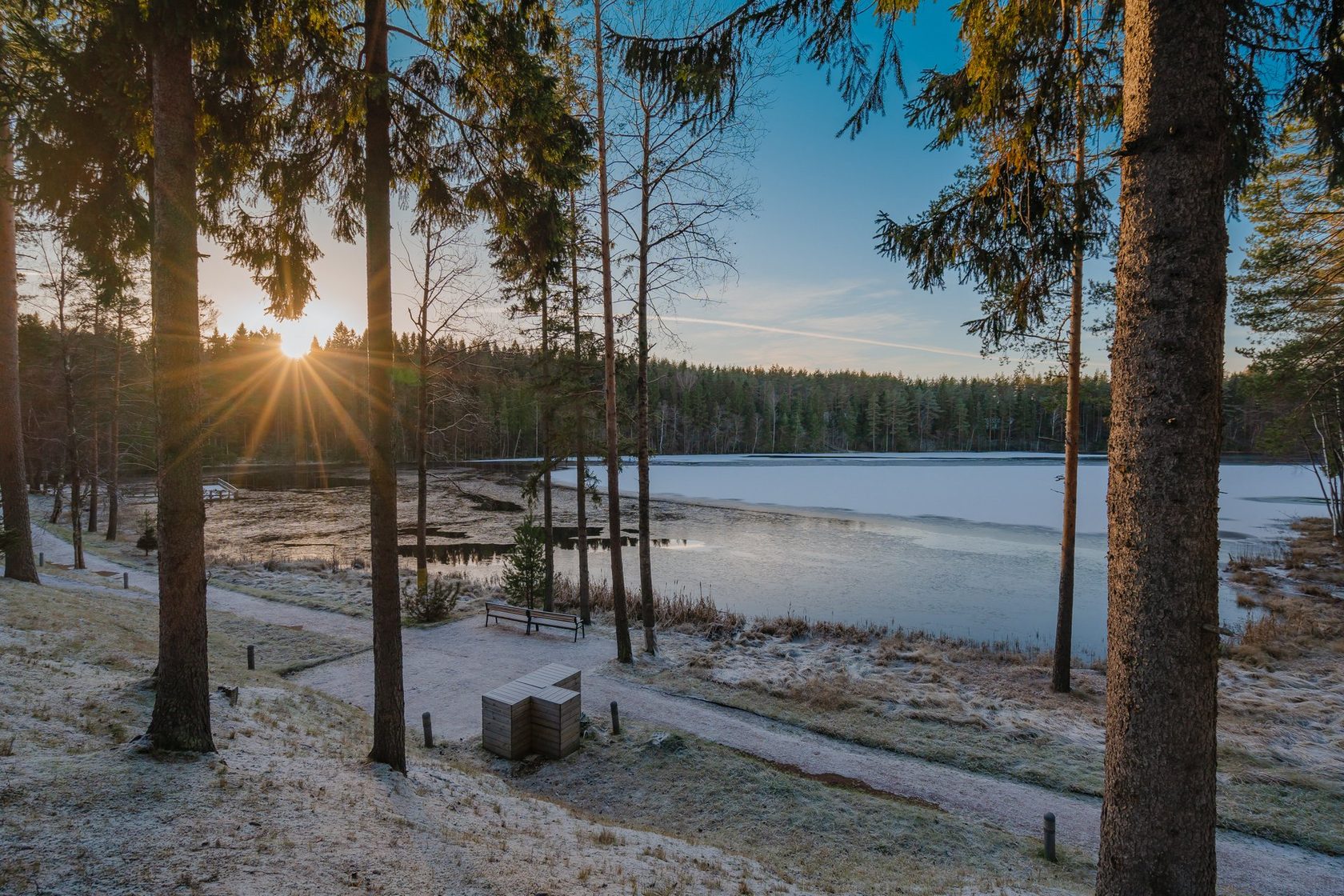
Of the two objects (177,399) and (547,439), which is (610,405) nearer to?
(547,439)

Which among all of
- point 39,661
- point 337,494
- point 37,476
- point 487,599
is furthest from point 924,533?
point 37,476

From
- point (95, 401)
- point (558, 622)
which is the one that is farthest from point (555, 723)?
point (95, 401)

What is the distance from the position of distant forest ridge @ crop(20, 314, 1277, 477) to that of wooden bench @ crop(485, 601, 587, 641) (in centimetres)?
412

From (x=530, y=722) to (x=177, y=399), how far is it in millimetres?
6097

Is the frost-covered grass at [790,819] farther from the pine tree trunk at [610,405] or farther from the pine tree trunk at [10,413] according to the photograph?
the pine tree trunk at [10,413]

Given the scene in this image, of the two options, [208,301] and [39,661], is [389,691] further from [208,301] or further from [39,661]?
[208,301]

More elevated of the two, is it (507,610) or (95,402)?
(95,402)

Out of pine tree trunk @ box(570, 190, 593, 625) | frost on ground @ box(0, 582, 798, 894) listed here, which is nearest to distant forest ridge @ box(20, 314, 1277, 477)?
pine tree trunk @ box(570, 190, 593, 625)

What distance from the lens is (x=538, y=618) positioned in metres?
14.6

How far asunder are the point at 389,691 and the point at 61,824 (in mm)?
2810

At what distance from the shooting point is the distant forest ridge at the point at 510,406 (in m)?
15.9

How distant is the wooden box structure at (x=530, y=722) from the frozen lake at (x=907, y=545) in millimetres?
9022

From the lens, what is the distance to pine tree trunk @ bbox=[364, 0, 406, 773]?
6117mm

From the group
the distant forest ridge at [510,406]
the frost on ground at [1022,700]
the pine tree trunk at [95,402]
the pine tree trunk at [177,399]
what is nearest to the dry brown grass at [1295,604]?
the frost on ground at [1022,700]
